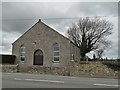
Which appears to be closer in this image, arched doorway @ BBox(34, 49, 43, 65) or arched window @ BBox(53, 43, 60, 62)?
arched window @ BBox(53, 43, 60, 62)

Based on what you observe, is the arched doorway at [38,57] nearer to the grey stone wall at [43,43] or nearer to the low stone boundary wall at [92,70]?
the grey stone wall at [43,43]

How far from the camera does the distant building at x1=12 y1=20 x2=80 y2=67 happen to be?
36719mm

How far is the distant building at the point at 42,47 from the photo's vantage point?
3672 cm

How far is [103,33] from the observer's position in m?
54.4

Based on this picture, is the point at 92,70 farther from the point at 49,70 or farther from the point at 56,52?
the point at 56,52

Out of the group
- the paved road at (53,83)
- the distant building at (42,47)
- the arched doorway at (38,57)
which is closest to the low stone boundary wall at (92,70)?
the distant building at (42,47)

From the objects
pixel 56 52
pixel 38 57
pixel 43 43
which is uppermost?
pixel 43 43

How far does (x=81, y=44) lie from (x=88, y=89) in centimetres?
4154

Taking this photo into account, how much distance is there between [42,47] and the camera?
38125 mm

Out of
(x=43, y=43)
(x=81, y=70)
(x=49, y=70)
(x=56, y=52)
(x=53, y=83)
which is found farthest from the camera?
(x=43, y=43)

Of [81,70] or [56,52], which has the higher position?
[56,52]

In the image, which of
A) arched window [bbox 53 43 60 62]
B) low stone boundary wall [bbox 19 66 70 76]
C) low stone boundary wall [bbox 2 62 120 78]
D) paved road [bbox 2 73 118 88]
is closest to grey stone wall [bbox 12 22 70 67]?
arched window [bbox 53 43 60 62]

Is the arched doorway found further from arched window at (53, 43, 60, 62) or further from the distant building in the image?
arched window at (53, 43, 60, 62)

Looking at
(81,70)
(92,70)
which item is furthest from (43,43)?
(92,70)
